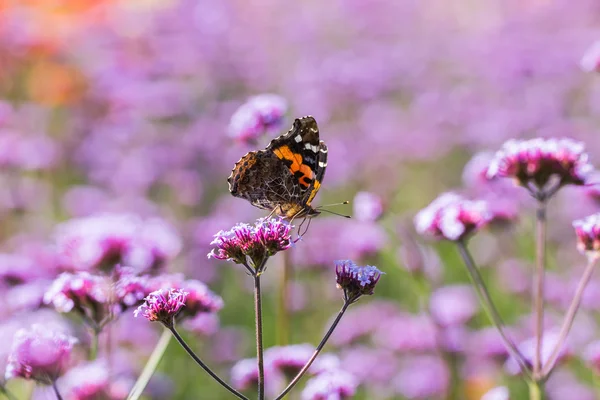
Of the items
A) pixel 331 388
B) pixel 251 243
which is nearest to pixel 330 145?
pixel 331 388

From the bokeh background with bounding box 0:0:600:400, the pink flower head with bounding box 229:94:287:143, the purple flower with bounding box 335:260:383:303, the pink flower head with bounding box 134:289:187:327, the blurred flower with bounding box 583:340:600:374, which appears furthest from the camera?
the bokeh background with bounding box 0:0:600:400

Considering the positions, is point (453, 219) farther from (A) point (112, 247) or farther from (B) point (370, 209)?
(A) point (112, 247)

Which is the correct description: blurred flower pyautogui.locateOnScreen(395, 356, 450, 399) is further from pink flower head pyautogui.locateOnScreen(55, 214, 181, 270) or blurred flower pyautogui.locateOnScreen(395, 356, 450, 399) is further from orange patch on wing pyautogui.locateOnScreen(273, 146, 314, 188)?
pink flower head pyautogui.locateOnScreen(55, 214, 181, 270)

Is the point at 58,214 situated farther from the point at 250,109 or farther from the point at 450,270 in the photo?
the point at 250,109

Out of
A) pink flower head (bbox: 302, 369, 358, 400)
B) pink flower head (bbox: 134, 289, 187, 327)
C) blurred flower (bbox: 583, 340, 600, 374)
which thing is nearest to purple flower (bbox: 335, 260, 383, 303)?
pink flower head (bbox: 134, 289, 187, 327)

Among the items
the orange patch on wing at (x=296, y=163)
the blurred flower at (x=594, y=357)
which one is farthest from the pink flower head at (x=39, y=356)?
the blurred flower at (x=594, y=357)
